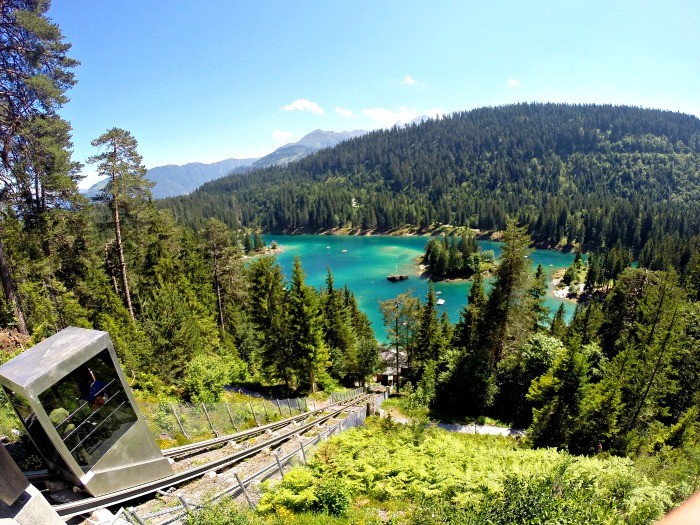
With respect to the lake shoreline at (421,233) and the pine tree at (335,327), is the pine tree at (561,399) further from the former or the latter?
the lake shoreline at (421,233)

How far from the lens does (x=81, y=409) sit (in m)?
8.63

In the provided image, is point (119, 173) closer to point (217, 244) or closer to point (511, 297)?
point (217, 244)

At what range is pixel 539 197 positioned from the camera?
177250 mm

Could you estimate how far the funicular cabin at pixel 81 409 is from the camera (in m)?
7.98

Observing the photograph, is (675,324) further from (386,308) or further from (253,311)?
(253,311)

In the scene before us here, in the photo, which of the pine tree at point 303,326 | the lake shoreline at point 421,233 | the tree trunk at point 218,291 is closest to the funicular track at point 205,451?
the pine tree at point 303,326

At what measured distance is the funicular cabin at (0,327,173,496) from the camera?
798 cm

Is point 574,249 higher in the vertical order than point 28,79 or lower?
lower

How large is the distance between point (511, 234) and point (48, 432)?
26367 millimetres

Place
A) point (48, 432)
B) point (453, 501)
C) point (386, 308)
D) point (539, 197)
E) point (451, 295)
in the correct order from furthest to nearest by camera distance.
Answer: point (539, 197), point (451, 295), point (386, 308), point (453, 501), point (48, 432)

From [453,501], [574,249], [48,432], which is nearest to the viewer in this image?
[48,432]

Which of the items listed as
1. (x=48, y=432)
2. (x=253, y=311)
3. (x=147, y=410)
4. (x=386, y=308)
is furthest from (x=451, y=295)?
(x=48, y=432)

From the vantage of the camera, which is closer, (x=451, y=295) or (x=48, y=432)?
(x=48, y=432)

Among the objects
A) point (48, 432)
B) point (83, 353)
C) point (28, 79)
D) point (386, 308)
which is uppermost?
point (28, 79)
